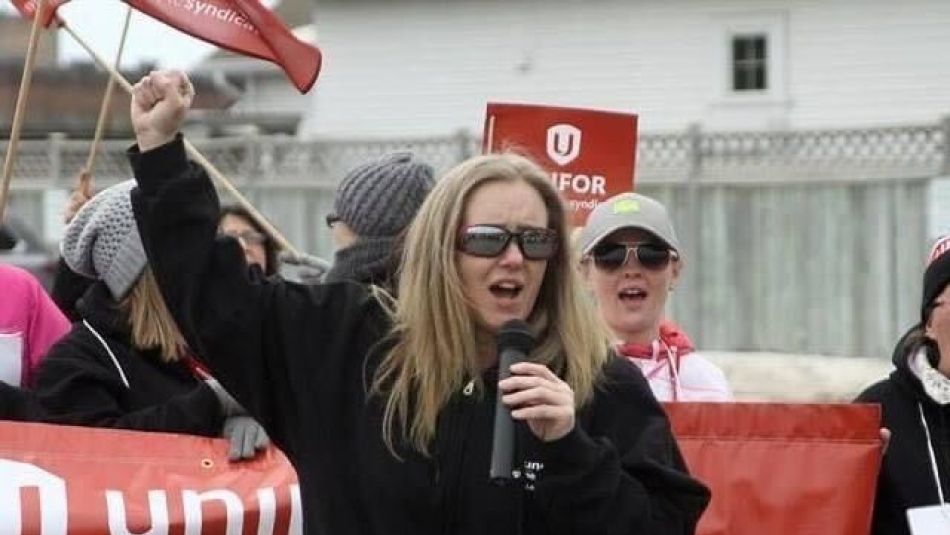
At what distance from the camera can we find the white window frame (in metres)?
28.2

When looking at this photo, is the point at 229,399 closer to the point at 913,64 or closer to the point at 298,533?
the point at 298,533

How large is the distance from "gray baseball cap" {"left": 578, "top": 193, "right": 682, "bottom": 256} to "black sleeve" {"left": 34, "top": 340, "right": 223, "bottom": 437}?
3.47ft

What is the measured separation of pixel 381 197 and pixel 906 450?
1340mm

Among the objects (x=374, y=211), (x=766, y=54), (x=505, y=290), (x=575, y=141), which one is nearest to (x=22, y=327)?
(x=374, y=211)

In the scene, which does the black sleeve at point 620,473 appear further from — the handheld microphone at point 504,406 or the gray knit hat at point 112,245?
the gray knit hat at point 112,245

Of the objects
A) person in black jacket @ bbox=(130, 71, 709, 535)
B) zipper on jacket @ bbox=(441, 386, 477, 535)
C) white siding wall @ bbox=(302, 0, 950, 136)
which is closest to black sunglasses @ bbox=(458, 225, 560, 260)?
person in black jacket @ bbox=(130, 71, 709, 535)

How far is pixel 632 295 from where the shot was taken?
15.5ft

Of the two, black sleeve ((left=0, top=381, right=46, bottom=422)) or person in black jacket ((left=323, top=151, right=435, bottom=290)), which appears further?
person in black jacket ((left=323, top=151, right=435, bottom=290))

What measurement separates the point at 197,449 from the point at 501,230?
1107mm

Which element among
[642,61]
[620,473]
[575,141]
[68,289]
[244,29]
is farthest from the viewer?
[642,61]

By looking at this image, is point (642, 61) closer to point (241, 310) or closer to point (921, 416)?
point (921, 416)

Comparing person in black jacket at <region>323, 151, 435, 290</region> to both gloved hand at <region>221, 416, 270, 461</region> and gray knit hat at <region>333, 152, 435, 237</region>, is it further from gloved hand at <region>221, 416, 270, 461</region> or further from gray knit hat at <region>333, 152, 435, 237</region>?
gloved hand at <region>221, 416, 270, 461</region>

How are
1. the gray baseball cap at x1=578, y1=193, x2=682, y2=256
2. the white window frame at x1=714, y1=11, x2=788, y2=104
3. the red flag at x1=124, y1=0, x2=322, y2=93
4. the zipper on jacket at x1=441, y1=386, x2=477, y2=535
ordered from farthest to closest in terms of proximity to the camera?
the white window frame at x1=714, y1=11, x2=788, y2=104 → the red flag at x1=124, y1=0, x2=322, y2=93 → the gray baseball cap at x1=578, y1=193, x2=682, y2=256 → the zipper on jacket at x1=441, y1=386, x2=477, y2=535

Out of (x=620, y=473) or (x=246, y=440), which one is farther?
(x=246, y=440)
